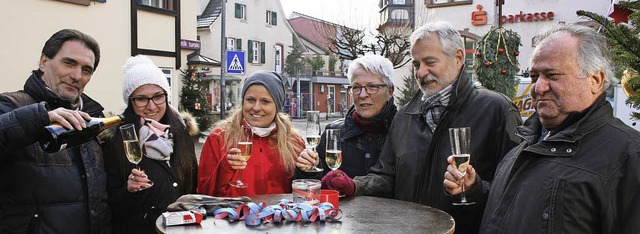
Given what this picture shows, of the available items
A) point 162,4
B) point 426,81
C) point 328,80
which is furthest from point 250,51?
point 426,81

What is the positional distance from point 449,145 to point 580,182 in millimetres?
1085

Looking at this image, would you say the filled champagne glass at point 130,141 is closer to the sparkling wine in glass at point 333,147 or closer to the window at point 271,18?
the sparkling wine in glass at point 333,147

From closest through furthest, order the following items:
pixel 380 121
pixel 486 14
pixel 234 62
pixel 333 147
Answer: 1. pixel 333 147
2. pixel 380 121
3. pixel 234 62
4. pixel 486 14

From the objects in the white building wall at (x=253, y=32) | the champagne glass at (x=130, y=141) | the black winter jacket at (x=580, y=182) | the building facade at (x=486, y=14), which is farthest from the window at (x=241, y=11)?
the black winter jacket at (x=580, y=182)

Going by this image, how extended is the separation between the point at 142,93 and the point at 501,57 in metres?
5.29

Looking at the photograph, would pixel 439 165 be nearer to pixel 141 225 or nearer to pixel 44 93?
pixel 141 225

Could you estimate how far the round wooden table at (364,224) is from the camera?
2363 millimetres

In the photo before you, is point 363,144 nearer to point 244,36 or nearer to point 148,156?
point 148,156

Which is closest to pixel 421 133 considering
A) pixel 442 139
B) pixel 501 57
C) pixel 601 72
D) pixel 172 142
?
pixel 442 139

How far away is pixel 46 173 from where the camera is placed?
9.09 ft

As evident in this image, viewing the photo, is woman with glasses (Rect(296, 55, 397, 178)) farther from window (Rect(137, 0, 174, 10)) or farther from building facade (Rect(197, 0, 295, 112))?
building facade (Rect(197, 0, 295, 112))

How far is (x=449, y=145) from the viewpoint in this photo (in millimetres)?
3086

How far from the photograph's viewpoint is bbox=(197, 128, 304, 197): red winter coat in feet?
11.7

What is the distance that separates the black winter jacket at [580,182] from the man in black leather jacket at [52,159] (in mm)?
2066
